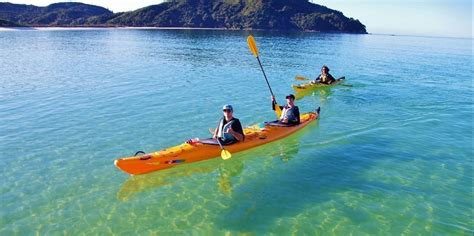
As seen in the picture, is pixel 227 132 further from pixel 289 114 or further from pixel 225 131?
pixel 289 114

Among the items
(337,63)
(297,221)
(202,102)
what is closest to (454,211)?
(297,221)

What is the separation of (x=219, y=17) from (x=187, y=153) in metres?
147

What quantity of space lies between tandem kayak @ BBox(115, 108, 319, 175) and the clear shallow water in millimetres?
294

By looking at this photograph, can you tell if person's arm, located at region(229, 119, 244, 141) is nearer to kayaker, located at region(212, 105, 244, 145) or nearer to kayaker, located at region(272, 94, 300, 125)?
kayaker, located at region(212, 105, 244, 145)

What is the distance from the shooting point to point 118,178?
11938 mm

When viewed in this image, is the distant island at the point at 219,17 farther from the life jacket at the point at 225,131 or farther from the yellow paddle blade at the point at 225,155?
the yellow paddle blade at the point at 225,155

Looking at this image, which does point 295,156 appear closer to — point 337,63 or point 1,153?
point 1,153

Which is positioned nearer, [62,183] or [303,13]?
[62,183]

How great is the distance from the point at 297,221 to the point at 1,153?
435 inches

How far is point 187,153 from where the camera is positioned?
497 inches

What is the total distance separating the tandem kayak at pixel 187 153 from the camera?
38.6ft

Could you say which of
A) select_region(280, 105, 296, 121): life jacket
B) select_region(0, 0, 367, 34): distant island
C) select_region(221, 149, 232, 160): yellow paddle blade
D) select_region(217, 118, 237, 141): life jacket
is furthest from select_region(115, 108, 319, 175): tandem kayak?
select_region(0, 0, 367, 34): distant island

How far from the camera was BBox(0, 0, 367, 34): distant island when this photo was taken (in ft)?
481

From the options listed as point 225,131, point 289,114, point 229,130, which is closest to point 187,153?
point 225,131
